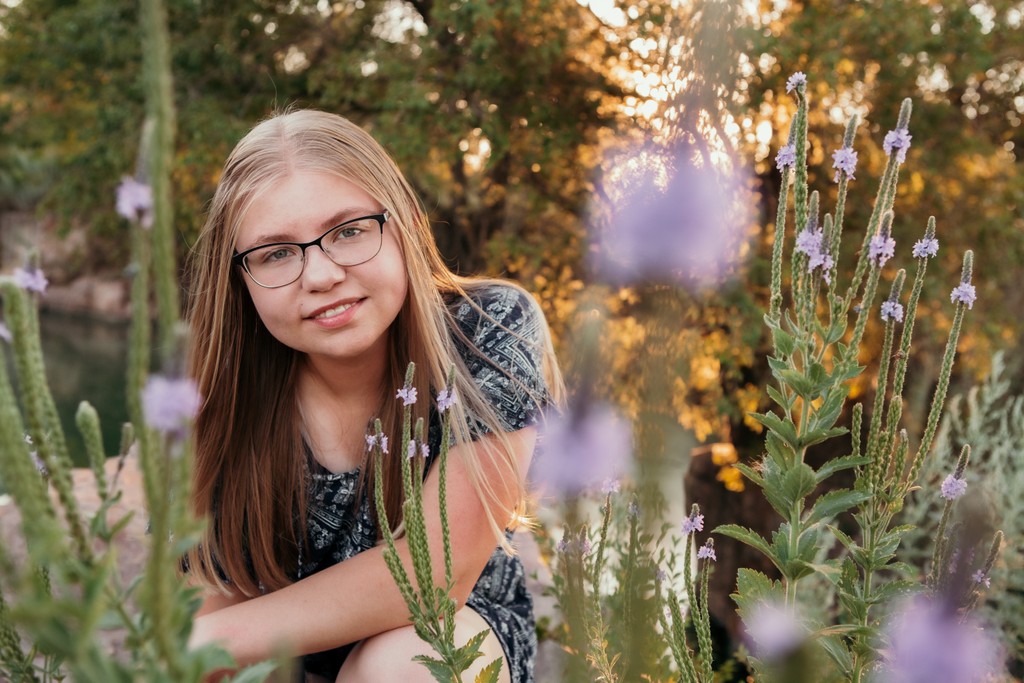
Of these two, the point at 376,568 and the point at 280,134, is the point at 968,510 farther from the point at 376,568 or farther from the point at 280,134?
the point at 280,134

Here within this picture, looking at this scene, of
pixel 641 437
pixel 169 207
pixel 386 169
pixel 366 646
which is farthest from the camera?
pixel 386 169

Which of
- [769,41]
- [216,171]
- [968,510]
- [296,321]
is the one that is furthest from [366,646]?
[216,171]

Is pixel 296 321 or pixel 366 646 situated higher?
pixel 296 321

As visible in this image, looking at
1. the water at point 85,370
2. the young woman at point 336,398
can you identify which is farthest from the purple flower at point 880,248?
the water at point 85,370

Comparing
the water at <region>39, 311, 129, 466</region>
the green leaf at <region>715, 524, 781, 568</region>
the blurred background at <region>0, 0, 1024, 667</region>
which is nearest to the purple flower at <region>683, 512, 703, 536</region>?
the green leaf at <region>715, 524, 781, 568</region>

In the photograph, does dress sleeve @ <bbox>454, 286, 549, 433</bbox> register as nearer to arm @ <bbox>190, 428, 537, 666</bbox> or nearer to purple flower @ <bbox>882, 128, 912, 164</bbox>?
arm @ <bbox>190, 428, 537, 666</bbox>

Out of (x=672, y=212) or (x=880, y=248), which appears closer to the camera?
(x=880, y=248)

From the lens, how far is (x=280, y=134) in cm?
213

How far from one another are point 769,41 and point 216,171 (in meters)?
4.22

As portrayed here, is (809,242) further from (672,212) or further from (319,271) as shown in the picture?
(319,271)

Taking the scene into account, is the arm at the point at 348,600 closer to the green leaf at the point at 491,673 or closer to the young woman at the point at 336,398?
the young woman at the point at 336,398

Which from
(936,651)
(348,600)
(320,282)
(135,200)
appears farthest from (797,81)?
(348,600)

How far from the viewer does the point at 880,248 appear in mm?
1184

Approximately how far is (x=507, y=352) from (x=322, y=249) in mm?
546
